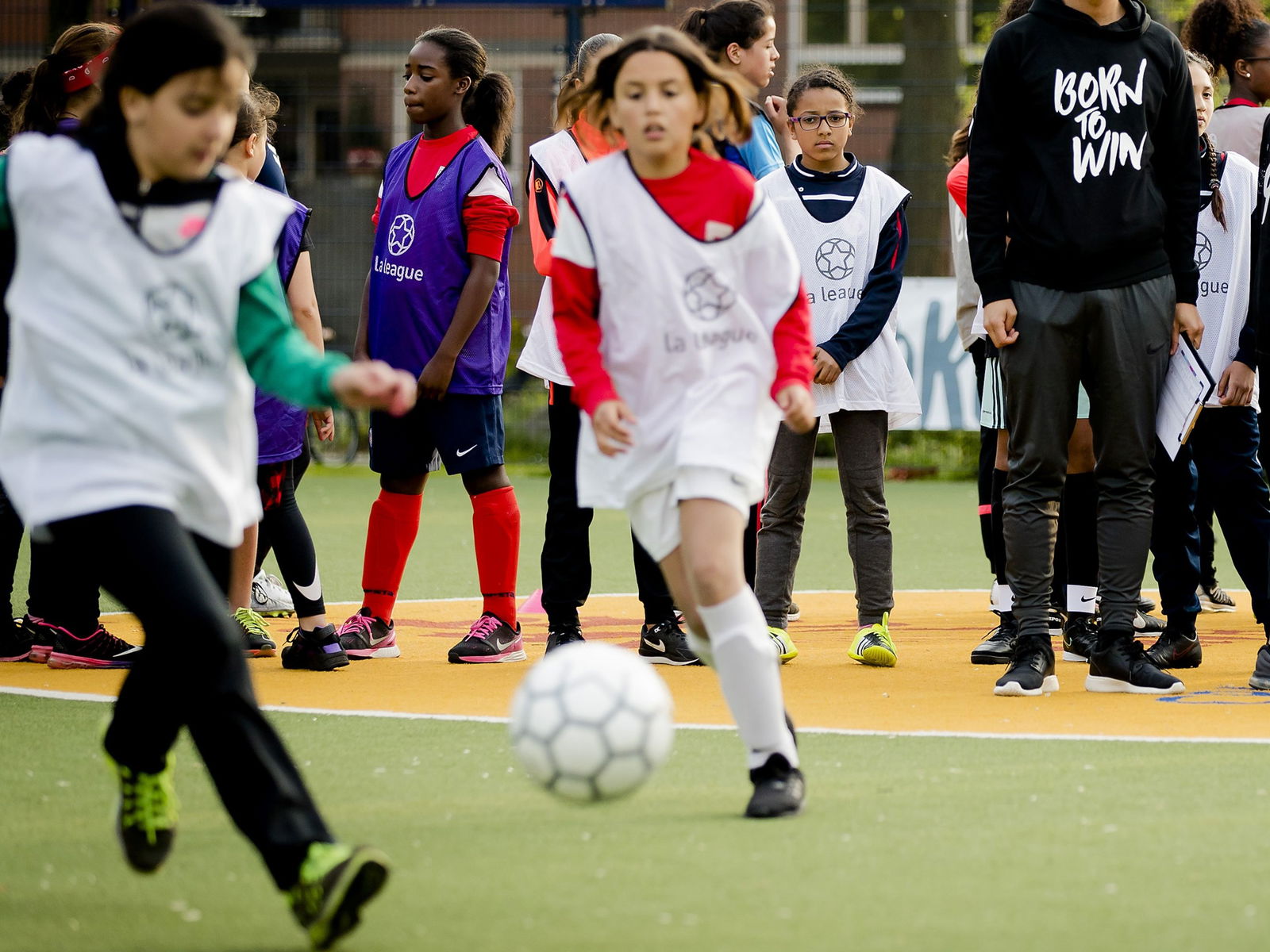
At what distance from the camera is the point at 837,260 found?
6.56m

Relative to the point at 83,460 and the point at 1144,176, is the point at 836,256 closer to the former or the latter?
the point at 1144,176

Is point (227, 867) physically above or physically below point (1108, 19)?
below

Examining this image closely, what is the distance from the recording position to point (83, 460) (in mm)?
3166

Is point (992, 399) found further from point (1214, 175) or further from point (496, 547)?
point (496, 547)

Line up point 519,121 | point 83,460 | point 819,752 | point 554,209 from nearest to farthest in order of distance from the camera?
1. point 83,460
2. point 819,752
3. point 554,209
4. point 519,121

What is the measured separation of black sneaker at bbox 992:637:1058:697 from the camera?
5652 millimetres

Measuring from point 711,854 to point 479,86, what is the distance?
160 inches

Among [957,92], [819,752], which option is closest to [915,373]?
[957,92]

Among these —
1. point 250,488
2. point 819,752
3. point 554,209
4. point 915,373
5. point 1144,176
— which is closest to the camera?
point 250,488

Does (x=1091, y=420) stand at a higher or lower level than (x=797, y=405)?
lower

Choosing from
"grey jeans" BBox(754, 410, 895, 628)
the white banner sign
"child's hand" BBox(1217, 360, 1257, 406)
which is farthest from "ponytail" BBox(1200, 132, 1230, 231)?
the white banner sign

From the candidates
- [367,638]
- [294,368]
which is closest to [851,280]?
[367,638]

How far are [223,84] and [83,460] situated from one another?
727 mm

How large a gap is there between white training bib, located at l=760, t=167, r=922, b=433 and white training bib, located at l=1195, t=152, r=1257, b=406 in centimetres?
106
